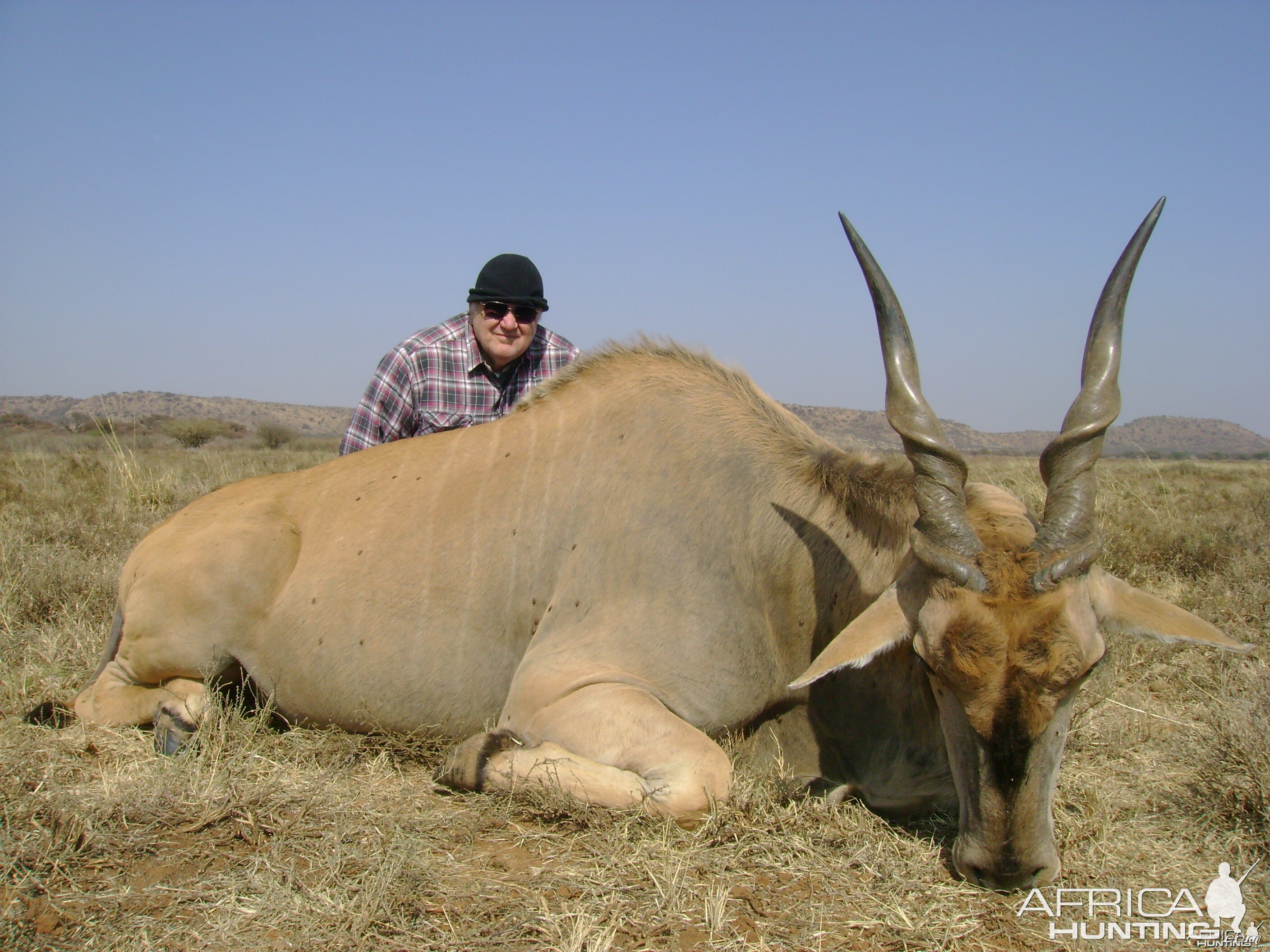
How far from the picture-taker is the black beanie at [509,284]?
5473 millimetres

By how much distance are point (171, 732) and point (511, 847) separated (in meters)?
1.78

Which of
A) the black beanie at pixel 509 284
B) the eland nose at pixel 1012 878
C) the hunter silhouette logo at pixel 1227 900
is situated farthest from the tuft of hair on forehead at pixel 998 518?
the black beanie at pixel 509 284

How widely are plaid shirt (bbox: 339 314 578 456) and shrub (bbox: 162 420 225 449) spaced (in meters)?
23.3

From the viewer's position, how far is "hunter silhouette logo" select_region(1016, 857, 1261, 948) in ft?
8.05

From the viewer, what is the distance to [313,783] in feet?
11.1

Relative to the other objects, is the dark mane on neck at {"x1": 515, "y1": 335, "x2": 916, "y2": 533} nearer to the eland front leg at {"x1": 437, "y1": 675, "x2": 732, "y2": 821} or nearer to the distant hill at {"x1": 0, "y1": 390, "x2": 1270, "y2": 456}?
the eland front leg at {"x1": 437, "y1": 675, "x2": 732, "y2": 821}

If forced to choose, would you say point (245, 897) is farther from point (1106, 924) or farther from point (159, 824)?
point (1106, 924)

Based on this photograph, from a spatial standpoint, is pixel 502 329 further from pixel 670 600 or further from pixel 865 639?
pixel 865 639

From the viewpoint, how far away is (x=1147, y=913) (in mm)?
2570

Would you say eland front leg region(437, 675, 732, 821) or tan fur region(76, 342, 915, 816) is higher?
tan fur region(76, 342, 915, 816)

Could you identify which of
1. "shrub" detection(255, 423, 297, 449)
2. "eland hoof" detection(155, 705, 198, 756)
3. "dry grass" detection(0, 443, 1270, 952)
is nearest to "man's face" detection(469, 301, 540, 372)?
"dry grass" detection(0, 443, 1270, 952)

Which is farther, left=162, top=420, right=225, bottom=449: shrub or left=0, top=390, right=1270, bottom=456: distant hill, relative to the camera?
left=0, top=390, right=1270, bottom=456: distant hill

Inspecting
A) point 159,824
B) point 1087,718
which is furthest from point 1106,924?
point 159,824

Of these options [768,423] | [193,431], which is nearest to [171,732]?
[768,423]
